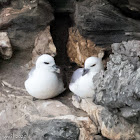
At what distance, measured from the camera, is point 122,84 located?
7.32 ft

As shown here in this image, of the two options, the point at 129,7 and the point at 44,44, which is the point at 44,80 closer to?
the point at 44,44

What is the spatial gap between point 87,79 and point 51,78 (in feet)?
1.23

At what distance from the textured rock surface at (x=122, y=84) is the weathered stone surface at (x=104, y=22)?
56 cm

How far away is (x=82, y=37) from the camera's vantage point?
133 inches

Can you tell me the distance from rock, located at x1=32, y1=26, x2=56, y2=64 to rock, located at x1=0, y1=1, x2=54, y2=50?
0.21ft

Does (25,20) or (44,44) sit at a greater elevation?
(25,20)

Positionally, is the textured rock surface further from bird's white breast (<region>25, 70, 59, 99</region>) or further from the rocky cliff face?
bird's white breast (<region>25, 70, 59, 99</region>)

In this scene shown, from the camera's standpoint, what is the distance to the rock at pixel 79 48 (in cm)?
335

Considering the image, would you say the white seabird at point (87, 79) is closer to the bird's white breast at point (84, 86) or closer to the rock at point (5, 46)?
the bird's white breast at point (84, 86)

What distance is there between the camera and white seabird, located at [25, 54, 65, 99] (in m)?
3.13

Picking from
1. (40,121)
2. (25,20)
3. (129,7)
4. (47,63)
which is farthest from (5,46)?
(129,7)

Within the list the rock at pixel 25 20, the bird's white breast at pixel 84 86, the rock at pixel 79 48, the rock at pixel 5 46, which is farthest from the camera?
the rock at pixel 5 46

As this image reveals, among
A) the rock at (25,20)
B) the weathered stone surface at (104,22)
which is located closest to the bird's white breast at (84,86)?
the weathered stone surface at (104,22)

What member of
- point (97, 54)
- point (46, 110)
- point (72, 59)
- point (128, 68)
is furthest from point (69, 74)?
point (128, 68)
